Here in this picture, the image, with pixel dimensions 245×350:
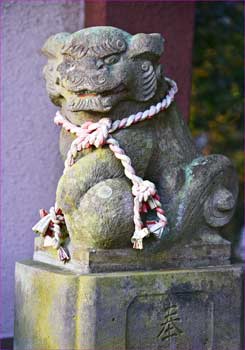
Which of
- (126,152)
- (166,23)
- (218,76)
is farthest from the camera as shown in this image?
(218,76)

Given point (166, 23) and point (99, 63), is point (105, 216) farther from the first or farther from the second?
point (166, 23)

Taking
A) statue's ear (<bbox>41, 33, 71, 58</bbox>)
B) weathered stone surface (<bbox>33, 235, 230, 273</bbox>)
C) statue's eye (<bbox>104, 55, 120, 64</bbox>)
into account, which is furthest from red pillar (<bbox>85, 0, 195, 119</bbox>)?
weathered stone surface (<bbox>33, 235, 230, 273</bbox>)

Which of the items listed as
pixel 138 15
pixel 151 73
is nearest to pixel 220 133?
pixel 138 15

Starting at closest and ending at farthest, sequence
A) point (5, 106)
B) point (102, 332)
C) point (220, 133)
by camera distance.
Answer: point (102, 332)
point (5, 106)
point (220, 133)

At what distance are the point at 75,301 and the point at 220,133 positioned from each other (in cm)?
346

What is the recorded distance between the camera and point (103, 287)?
7.93 ft

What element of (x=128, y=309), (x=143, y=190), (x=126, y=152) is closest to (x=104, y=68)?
(x=126, y=152)

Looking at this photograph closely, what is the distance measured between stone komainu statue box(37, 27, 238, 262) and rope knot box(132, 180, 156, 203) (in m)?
0.02

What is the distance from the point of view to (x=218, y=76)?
5012mm

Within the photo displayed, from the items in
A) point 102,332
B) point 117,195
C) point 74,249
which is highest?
point 117,195

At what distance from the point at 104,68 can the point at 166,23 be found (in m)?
1.08

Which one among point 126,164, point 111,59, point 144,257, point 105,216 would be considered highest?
point 111,59

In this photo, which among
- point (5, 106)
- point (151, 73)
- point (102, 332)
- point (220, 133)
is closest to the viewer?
point (102, 332)

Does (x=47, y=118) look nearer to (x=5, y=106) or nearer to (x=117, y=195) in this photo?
(x=5, y=106)
